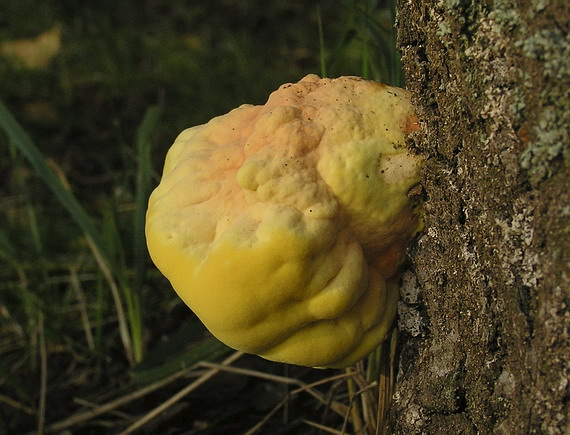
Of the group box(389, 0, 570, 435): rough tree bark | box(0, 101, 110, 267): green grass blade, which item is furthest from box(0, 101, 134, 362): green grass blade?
box(389, 0, 570, 435): rough tree bark

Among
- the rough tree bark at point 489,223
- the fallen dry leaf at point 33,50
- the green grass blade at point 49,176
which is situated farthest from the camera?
the fallen dry leaf at point 33,50

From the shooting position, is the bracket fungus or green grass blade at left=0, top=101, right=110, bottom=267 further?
green grass blade at left=0, top=101, right=110, bottom=267

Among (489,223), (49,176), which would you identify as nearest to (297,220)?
(489,223)

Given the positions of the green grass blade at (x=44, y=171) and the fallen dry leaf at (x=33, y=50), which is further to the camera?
the fallen dry leaf at (x=33, y=50)

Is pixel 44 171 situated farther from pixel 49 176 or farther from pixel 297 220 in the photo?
pixel 297 220

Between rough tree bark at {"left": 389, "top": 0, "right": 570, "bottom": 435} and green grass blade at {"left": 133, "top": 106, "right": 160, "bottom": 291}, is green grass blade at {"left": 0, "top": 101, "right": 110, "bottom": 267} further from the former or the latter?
rough tree bark at {"left": 389, "top": 0, "right": 570, "bottom": 435}

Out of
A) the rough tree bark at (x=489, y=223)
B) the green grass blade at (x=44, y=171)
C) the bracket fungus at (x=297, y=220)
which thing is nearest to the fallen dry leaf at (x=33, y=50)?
the green grass blade at (x=44, y=171)

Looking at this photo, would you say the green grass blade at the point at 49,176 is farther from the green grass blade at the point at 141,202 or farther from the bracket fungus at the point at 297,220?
the bracket fungus at the point at 297,220
